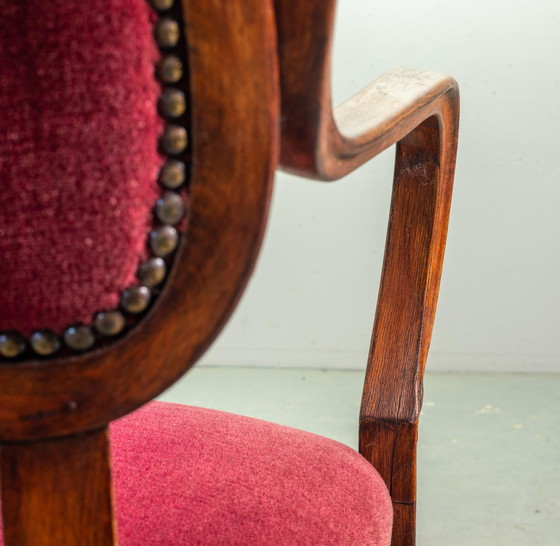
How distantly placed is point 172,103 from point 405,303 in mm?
422

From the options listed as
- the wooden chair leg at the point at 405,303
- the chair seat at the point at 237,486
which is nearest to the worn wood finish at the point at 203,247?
the chair seat at the point at 237,486

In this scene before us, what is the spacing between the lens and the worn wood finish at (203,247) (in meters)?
0.28

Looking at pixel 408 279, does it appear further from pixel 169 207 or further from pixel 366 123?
pixel 169 207

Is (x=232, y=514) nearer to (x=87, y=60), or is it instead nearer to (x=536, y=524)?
(x=87, y=60)

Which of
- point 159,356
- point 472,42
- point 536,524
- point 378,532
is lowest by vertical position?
point 536,524

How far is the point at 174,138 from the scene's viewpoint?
30cm

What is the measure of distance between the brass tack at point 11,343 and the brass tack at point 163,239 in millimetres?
67

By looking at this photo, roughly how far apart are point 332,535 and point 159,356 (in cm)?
22

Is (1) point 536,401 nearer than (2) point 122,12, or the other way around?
(2) point 122,12

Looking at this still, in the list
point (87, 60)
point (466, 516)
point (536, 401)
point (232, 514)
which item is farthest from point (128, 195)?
point (536, 401)

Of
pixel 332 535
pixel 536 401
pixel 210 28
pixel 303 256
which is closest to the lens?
pixel 210 28

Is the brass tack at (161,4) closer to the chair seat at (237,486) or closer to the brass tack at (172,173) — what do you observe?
the brass tack at (172,173)

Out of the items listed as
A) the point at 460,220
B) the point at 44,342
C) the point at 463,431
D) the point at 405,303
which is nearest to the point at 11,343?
the point at 44,342

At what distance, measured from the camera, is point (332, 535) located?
0.48 m
